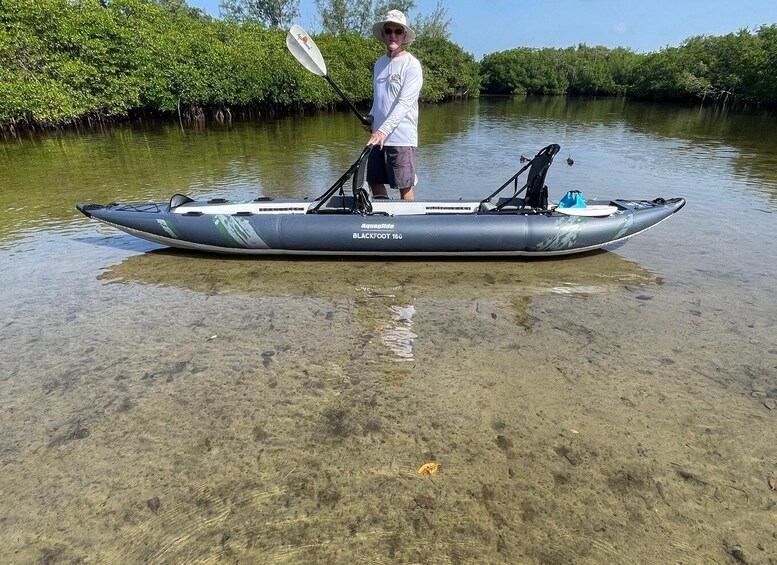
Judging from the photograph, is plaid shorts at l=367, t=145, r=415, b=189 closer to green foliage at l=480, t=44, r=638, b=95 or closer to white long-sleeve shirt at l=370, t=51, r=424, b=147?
white long-sleeve shirt at l=370, t=51, r=424, b=147

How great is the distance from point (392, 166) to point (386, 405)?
320cm

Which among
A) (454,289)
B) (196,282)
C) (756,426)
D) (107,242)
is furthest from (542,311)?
(107,242)

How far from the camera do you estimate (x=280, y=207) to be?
5.35 meters

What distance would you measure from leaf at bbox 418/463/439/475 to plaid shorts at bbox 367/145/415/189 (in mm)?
3599

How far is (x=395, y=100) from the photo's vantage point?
479 centimetres

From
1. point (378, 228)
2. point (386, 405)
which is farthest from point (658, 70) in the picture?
point (386, 405)

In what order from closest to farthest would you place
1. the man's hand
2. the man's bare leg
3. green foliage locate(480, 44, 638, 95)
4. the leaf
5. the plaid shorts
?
the leaf < the man's hand < the plaid shorts < the man's bare leg < green foliage locate(480, 44, 638, 95)

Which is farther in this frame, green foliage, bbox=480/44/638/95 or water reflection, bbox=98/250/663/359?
green foliage, bbox=480/44/638/95

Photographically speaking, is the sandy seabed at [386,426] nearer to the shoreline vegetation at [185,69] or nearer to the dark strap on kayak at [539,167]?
the dark strap on kayak at [539,167]

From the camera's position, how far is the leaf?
7.68ft

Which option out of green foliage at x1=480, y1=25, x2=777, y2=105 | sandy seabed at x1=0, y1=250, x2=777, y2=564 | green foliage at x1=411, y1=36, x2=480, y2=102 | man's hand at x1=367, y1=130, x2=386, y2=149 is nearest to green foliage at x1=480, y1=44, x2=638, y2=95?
green foliage at x1=480, y1=25, x2=777, y2=105

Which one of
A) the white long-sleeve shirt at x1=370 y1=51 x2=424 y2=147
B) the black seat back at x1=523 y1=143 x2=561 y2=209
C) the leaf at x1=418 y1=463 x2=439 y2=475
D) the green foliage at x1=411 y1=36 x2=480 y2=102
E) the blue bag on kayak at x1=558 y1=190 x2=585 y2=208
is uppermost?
the green foliage at x1=411 y1=36 x2=480 y2=102

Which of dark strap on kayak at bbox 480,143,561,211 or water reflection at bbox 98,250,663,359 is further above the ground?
dark strap on kayak at bbox 480,143,561,211

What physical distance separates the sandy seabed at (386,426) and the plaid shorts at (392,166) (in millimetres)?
1645
